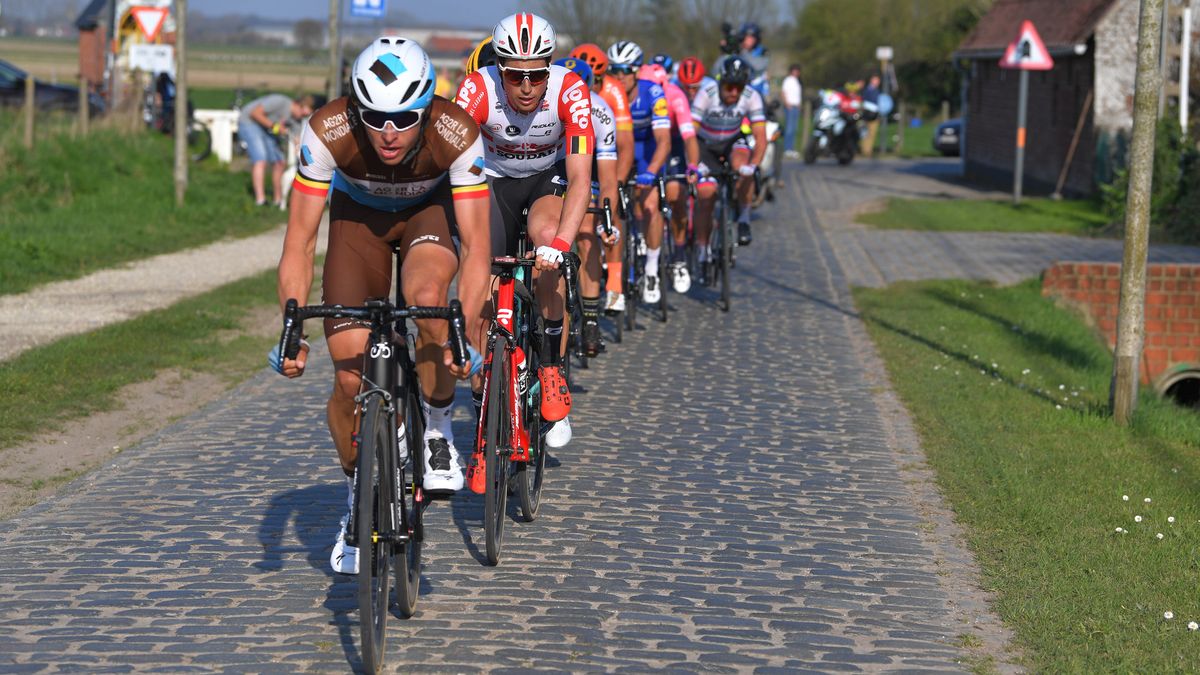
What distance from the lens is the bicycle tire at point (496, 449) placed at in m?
6.84

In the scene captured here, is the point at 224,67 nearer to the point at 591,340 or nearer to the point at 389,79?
the point at 591,340

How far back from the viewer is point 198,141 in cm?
3753

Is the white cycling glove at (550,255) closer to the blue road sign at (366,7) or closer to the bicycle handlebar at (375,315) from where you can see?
the bicycle handlebar at (375,315)

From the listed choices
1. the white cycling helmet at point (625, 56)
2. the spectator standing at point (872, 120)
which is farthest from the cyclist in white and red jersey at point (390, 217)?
the spectator standing at point (872, 120)

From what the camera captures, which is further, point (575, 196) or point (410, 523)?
point (575, 196)

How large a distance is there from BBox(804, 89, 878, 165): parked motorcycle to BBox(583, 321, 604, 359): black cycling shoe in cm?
3209

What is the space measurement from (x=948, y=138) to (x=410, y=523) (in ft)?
142

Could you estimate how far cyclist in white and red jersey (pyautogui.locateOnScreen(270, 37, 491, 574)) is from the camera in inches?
229

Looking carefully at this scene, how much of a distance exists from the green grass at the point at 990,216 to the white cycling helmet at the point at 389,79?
19220 mm

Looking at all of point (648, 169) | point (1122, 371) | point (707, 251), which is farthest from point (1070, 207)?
point (1122, 371)

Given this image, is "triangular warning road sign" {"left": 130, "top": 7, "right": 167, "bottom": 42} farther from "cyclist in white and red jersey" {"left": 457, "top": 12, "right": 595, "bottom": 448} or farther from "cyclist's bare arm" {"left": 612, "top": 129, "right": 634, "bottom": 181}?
"cyclist in white and red jersey" {"left": 457, "top": 12, "right": 595, "bottom": 448}

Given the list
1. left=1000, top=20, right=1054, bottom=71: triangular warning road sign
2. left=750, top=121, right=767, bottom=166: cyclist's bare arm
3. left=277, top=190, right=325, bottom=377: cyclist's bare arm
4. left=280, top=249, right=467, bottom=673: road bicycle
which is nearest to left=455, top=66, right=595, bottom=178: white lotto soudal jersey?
left=277, top=190, right=325, bottom=377: cyclist's bare arm

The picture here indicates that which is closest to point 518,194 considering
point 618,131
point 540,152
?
point 540,152

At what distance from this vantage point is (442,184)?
21.3 ft
